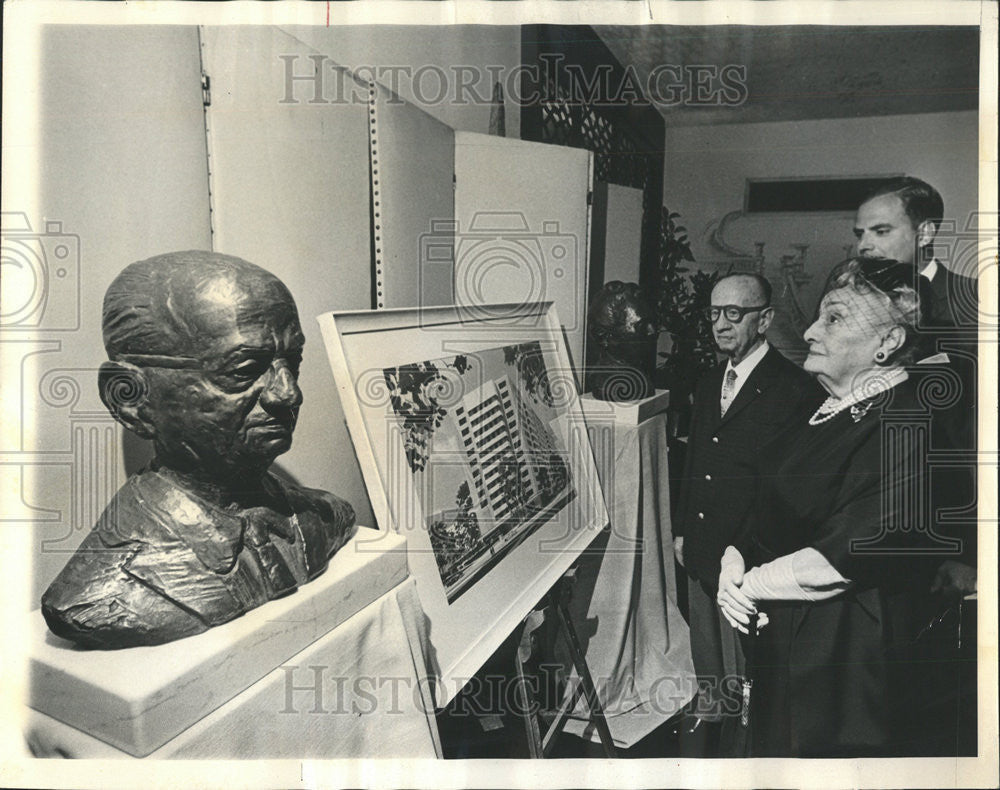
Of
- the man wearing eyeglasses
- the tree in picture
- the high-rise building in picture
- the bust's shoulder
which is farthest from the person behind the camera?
the man wearing eyeglasses

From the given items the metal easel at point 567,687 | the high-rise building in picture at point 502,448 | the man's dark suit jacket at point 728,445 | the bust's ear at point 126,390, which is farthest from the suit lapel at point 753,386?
the bust's ear at point 126,390

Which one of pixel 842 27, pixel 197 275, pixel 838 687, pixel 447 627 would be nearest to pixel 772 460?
→ pixel 838 687

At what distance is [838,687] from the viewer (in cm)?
178

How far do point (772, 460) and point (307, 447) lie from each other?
1.13m

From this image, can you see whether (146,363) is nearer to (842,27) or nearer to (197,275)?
(197,275)

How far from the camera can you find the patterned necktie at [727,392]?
5.81ft

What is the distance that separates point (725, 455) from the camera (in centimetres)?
178

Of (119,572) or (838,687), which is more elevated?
(119,572)

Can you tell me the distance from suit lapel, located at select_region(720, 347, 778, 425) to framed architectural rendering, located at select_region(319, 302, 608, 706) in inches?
15.1

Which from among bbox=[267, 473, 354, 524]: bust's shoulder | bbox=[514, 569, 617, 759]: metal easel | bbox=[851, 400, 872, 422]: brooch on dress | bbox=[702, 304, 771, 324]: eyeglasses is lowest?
bbox=[514, 569, 617, 759]: metal easel

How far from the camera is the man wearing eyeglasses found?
173 cm

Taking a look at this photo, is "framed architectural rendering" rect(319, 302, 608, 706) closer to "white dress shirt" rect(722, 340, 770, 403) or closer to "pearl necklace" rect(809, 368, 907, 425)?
"white dress shirt" rect(722, 340, 770, 403)
